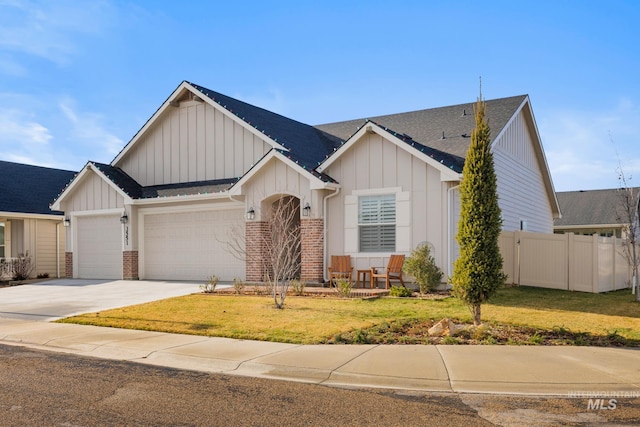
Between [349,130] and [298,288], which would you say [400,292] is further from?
[349,130]

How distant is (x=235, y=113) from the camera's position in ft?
68.5

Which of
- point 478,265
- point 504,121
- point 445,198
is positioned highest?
point 504,121

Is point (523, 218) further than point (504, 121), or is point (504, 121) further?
point (523, 218)

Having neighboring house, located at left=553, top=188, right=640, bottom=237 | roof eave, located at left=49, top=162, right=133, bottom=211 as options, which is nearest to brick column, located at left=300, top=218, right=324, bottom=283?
roof eave, located at left=49, top=162, right=133, bottom=211

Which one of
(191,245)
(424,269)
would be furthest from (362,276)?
(191,245)

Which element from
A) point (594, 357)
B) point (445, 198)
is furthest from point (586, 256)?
point (594, 357)

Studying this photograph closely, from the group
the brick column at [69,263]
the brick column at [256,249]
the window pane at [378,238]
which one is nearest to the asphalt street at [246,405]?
the window pane at [378,238]

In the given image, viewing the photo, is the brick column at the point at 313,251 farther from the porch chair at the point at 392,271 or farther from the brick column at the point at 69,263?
the brick column at the point at 69,263

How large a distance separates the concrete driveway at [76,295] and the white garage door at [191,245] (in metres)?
0.96

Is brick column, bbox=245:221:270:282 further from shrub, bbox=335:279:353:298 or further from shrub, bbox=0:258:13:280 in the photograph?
shrub, bbox=0:258:13:280

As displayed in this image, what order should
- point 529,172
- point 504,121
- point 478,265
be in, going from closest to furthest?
point 478,265 < point 504,121 < point 529,172

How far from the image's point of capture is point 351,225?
17375 mm

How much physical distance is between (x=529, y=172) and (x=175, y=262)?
14.1 metres

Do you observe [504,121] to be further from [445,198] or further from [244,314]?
[244,314]
